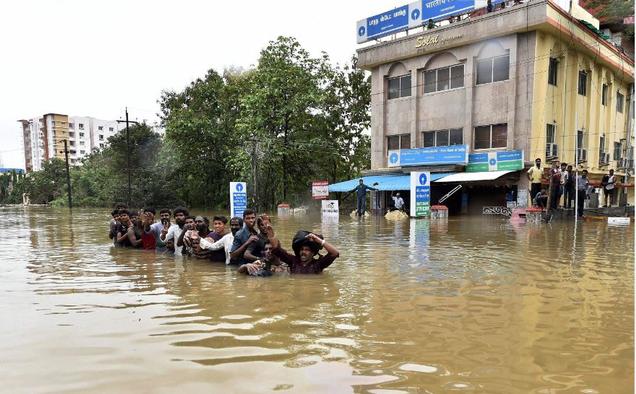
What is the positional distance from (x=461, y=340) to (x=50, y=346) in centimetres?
369

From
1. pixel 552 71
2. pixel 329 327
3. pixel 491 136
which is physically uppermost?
pixel 552 71

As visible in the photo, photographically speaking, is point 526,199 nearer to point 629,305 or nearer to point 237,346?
point 629,305

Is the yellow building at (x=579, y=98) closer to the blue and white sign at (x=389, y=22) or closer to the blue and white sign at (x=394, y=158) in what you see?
the blue and white sign at (x=389, y=22)

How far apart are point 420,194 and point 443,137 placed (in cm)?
683

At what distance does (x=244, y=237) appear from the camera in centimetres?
796

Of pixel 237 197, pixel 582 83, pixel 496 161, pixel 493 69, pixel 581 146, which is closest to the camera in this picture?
pixel 237 197

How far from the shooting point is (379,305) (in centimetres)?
560

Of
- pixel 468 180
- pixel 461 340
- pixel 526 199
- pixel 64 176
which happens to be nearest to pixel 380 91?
pixel 468 180

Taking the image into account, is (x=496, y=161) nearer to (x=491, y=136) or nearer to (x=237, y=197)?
(x=491, y=136)

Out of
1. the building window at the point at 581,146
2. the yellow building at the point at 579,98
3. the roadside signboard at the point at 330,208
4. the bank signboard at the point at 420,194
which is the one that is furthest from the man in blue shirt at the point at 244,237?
the building window at the point at 581,146

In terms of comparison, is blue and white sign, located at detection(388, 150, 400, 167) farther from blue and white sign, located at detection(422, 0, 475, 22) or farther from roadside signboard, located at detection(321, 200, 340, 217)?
blue and white sign, located at detection(422, 0, 475, 22)

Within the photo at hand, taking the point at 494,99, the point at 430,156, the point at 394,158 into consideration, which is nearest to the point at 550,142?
the point at 494,99

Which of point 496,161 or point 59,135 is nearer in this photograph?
point 496,161

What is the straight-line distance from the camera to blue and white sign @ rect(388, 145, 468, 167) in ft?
80.1
